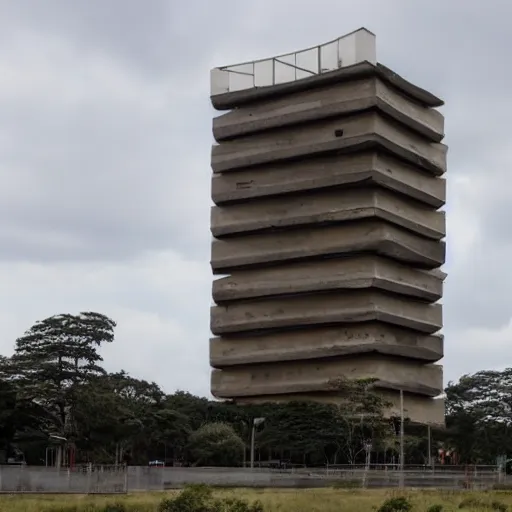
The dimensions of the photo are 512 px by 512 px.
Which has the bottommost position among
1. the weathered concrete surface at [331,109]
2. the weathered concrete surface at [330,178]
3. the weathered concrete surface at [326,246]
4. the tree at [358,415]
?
the tree at [358,415]

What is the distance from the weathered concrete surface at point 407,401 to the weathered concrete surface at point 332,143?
27.1 meters

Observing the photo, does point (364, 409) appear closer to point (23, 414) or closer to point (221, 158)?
point (23, 414)

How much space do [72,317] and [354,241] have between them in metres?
35.4

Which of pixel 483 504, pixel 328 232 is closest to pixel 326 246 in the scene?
pixel 328 232

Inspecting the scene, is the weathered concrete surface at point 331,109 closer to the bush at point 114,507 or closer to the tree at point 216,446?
the tree at point 216,446

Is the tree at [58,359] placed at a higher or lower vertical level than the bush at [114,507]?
higher

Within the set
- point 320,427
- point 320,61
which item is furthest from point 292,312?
point 320,61

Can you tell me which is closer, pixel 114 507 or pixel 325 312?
pixel 114 507

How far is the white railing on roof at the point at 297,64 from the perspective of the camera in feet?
385

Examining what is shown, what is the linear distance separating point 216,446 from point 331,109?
39666 millimetres

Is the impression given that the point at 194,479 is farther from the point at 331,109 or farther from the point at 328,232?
the point at 331,109

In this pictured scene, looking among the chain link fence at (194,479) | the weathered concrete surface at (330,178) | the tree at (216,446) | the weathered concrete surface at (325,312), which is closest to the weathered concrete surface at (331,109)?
the weathered concrete surface at (330,178)

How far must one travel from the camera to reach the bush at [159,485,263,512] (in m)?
37.7

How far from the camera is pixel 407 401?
114500mm
